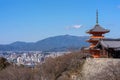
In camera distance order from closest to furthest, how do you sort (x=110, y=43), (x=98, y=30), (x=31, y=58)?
(x=110, y=43), (x=98, y=30), (x=31, y=58)

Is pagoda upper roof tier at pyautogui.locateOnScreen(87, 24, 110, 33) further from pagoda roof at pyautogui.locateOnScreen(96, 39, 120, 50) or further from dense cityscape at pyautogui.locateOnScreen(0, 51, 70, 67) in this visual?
pagoda roof at pyautogui.locateOnScreen(96, 39, 120, 50)

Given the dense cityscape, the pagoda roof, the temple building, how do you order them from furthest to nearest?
the dense cityscape, the temple building, the pagoda roof

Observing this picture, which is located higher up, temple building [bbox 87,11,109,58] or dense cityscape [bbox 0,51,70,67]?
temple building [bbox 87,11,109,58]

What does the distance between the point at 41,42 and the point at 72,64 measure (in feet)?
468

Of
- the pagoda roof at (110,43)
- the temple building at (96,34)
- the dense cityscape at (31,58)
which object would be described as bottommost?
the dense cityscape at (31,58)

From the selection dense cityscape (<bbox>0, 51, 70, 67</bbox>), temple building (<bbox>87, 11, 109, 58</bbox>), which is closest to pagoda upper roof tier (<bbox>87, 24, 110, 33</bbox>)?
temple building (<bbox>87, 11, 109, 58</bbox>)

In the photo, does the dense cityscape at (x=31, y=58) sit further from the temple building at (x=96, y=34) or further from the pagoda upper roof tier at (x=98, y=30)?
the pagoda upper roof tier at (x=98, y=30)

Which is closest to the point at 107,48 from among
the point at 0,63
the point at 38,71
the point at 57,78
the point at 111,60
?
the point at 111,60

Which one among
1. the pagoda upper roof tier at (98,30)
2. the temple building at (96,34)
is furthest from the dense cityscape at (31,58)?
the pagoda upper roof tier at (98,30)

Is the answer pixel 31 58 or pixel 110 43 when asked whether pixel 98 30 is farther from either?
pixel 31 58

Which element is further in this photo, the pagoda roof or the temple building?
the temple building

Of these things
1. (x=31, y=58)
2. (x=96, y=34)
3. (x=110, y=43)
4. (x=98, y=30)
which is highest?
(x=98, y=30)

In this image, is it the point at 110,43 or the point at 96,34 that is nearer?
the point at 110,43

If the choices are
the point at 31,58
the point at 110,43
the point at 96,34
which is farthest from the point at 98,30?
the point at 31,58
